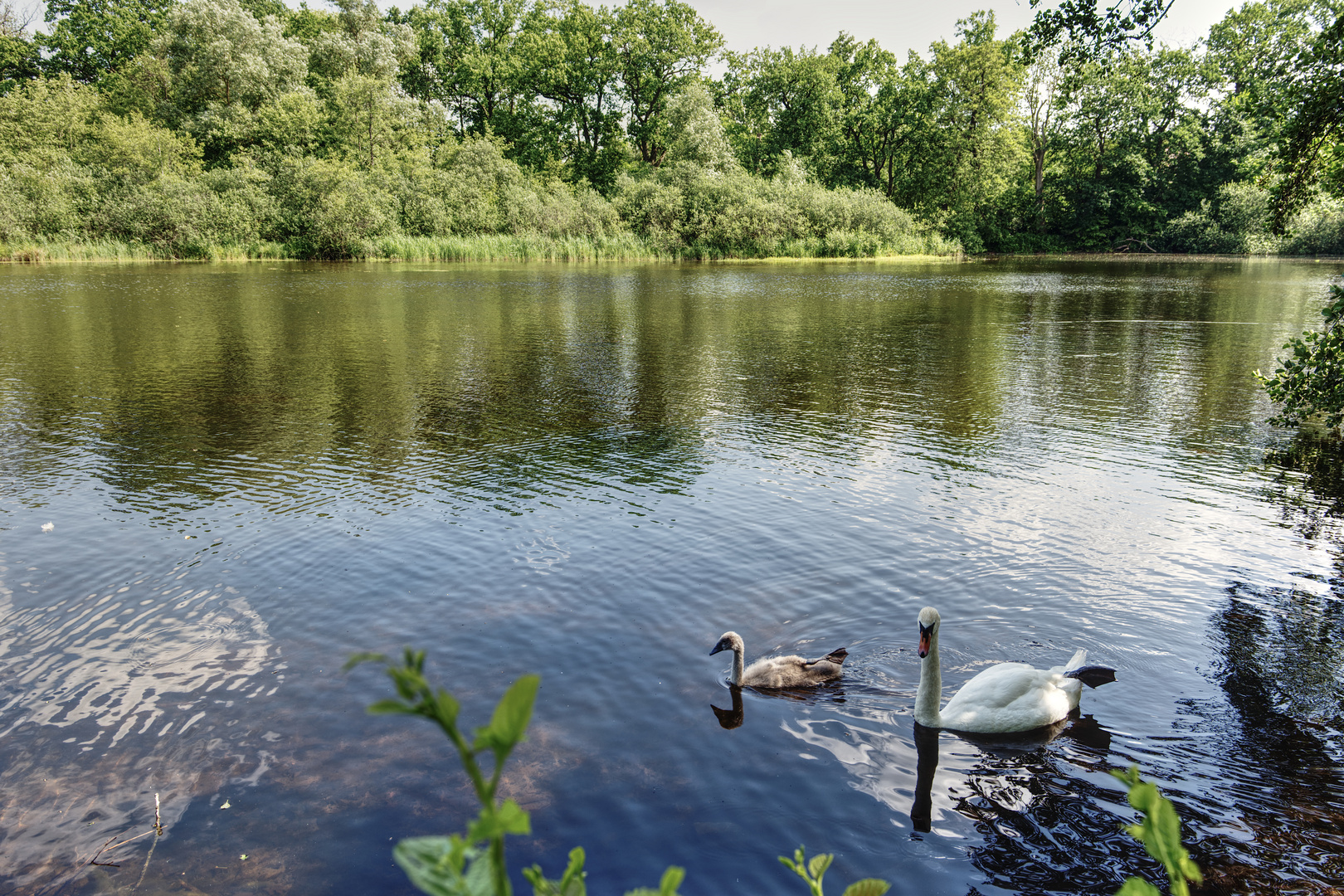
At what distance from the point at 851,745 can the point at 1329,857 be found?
9.61ft

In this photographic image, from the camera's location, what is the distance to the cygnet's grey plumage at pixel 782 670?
682 cm

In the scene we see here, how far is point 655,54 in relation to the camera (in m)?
83.2

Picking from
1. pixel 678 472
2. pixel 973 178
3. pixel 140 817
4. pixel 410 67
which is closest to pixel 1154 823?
pixel 140 817

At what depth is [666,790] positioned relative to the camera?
5.65m

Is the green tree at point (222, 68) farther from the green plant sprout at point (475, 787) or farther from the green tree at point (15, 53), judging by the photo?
the green plant sprout at point (475, 787)

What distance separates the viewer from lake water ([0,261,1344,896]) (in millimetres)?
5254

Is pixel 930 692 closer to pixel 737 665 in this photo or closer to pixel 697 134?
pixel 737 665

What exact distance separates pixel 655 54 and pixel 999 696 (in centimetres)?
8787

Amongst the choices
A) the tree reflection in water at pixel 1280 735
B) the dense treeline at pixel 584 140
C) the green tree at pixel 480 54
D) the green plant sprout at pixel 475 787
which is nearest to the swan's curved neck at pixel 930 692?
the tree reflection in water at pixel 1280 735

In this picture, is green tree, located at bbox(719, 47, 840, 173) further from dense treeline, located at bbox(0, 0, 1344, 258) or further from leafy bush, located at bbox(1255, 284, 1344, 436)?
leafy bush, located at bbox(1255, 284, 1344, 436)

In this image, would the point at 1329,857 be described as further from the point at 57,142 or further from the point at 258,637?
the point at 57,142

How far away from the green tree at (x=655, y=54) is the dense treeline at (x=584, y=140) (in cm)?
27

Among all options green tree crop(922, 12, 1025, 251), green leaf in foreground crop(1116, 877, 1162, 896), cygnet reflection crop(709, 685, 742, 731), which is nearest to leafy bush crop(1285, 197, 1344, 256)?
green tree crop(922, 12, 1025, 251)

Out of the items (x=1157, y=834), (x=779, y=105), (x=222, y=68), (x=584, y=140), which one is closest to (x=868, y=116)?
(x=779, y=105)
